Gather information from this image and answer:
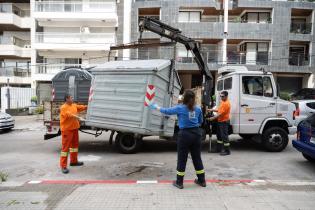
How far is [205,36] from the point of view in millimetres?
24297

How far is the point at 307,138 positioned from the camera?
21.7 feet

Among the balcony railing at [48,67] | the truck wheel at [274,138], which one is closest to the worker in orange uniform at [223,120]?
the truck wheel at [274,138]

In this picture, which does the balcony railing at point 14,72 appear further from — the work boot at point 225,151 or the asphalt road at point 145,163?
the work boot at point 225,151

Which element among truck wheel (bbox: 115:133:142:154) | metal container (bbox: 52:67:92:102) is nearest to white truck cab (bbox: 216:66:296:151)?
truck wheel (bbox: 115:133:142:154)

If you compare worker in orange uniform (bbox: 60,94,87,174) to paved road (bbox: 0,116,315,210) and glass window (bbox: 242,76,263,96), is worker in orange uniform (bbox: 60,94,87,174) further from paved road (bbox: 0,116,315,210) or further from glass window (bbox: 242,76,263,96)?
glass window (bbox: 242,76,263,96)

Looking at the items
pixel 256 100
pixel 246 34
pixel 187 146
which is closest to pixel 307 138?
pixel 256 100

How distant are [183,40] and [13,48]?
25.1 m

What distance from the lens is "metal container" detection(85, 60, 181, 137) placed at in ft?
22.3

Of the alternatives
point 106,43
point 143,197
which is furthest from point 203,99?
point 106,43

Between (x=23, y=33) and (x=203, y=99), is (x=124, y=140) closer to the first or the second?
(x=203, y=99)

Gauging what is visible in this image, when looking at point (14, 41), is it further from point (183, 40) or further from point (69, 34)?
point (183, 40)

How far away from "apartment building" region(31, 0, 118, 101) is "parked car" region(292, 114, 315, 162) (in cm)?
2081

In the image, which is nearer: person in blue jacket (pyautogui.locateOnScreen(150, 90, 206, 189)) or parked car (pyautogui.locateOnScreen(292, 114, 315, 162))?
person in blue jacket (pyautogui.locateOnScreen(150, 90, 206, 189))

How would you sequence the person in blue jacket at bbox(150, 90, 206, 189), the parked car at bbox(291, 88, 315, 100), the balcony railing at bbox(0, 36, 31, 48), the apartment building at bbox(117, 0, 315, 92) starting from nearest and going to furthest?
1. the person in blue jacket at bbox(150, 90, 206, 189)
2. the parked car at bbox(291, 88, 315, 100)
3. the apartment building at bbox(117, 0, 315, 92)
4. the balcony railing at bbox(0, 36, 31, 48)
